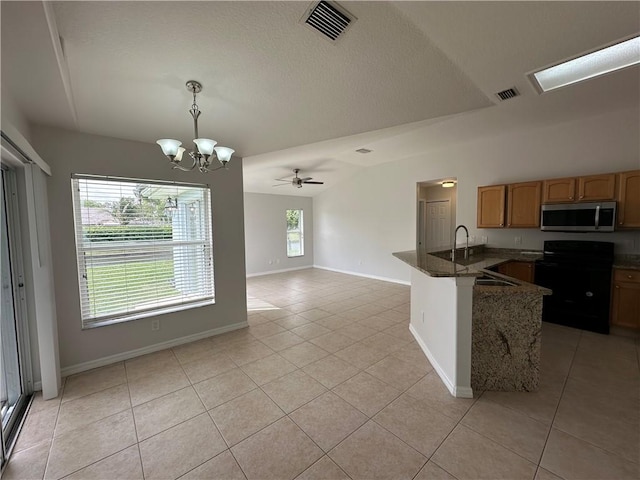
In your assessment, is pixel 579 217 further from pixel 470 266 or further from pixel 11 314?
pixel 11 314

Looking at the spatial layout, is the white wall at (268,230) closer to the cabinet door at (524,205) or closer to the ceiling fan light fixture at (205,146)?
the ceiling fan light fixture at (205,146)

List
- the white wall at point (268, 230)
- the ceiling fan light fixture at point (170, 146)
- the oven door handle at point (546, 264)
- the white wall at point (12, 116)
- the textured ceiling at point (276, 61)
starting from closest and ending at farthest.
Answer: the textured ceiling at point (276, 61)
the white wall at point (12, 116)
the ceiling fan light fixture at point (170, 146)
the oven door handle at point (546, 264)
the white wall at point (268, 230)

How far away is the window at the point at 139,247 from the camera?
2.79 meters

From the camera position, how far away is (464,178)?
5156 mm

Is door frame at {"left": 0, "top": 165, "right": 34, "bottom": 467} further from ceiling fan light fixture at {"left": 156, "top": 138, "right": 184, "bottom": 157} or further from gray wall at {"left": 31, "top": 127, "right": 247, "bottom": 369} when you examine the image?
ceiling fan light fixture at {"left": 156, "top": 138, "right": 184, "bottom": 157}

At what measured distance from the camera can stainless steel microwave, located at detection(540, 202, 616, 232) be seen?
3381mm

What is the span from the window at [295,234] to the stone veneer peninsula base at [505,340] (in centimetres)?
687

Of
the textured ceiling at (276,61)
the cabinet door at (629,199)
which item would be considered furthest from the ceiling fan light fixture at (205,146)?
the cabinet door at (629,199)

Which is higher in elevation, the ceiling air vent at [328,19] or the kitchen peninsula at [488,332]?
the ceiling air vent at [328,19]

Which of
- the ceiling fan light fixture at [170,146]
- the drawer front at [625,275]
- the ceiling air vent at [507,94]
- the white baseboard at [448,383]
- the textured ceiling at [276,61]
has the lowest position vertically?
the white baseboard at [448,383]

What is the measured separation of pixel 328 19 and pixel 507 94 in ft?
7.28

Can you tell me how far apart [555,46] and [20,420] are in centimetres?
497

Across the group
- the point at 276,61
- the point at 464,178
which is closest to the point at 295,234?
the point at 464,178

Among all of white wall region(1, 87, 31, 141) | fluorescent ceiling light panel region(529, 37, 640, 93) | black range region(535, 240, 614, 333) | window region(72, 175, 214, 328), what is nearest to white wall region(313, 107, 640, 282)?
black range region(535, 240, 614, 333)
